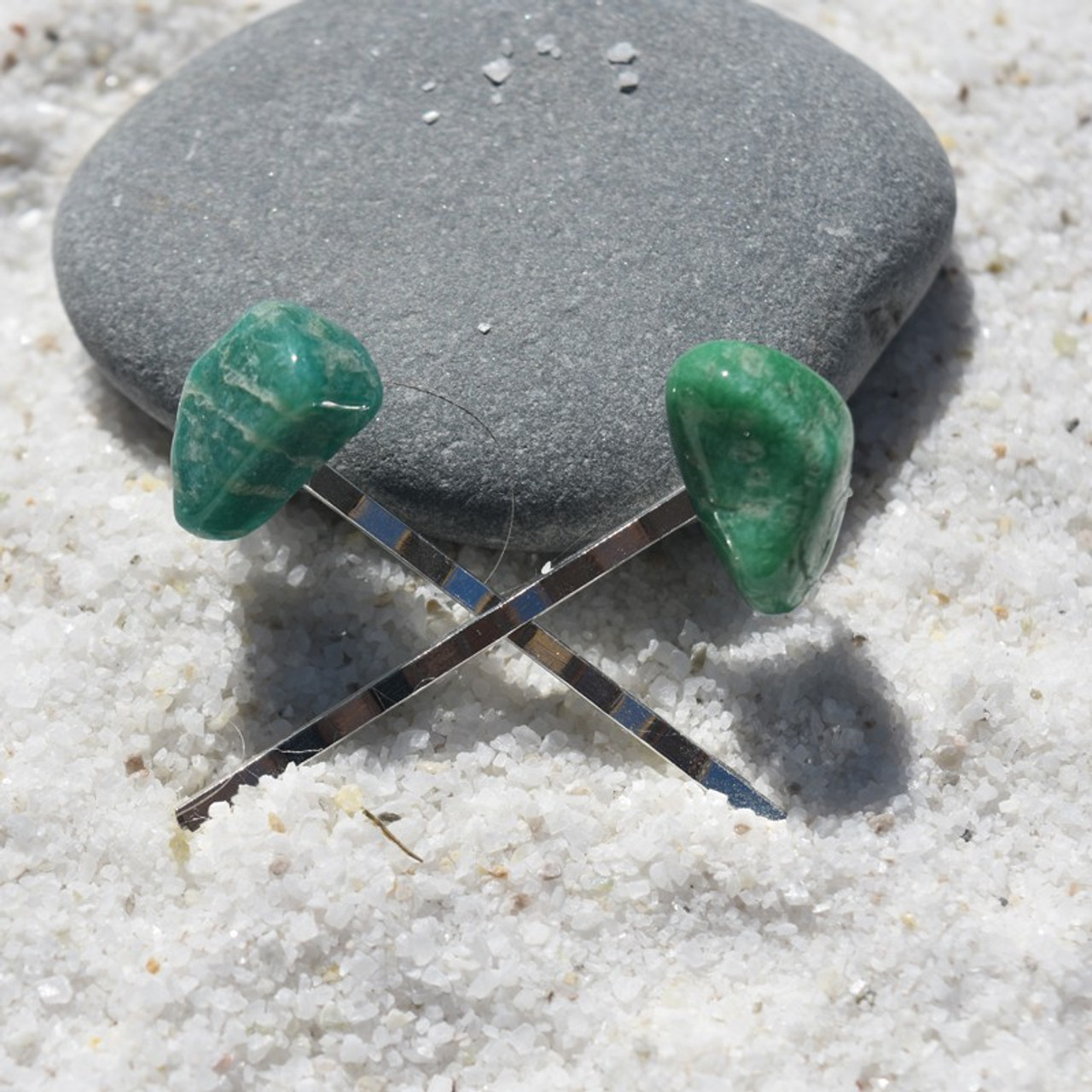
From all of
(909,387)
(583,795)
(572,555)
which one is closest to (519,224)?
(572,555)

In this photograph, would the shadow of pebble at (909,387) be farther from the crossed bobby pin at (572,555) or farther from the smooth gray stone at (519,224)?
the crossed bobby pin at (572,555)

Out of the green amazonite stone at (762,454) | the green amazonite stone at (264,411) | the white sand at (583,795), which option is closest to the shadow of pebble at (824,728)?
the white sand at (583,795)

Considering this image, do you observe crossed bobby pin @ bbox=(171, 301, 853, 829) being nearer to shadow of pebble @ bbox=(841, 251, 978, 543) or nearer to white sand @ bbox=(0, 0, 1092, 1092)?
white sand @ bbox=(0, 0, 1092, 1092)

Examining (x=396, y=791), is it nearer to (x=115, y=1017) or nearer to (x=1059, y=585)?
(x=115, y=1017)

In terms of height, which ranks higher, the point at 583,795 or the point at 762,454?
the point at 762,454

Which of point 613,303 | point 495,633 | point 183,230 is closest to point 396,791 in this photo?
point 495,633

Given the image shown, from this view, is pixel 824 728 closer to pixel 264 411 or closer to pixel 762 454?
pixel 762 454
